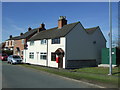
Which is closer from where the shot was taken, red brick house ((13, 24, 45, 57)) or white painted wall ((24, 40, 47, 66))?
white painted wall ((24, 40, 47, 66))

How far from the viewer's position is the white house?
25.2 m

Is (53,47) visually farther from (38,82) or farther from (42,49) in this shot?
(38,82)

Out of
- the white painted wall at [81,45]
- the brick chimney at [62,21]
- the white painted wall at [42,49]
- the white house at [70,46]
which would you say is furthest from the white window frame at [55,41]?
the brick chimney at [62,21]

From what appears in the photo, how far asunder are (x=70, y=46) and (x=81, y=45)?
2344 mm

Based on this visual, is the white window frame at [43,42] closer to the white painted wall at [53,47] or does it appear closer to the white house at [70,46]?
the white house at [70,46]

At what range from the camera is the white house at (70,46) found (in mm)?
25234

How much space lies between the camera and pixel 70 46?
1003 inches

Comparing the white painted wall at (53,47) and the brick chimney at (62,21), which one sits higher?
the brick chimney at (62,21)

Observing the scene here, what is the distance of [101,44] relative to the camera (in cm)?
3009

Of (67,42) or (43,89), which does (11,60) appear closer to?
(67,42)

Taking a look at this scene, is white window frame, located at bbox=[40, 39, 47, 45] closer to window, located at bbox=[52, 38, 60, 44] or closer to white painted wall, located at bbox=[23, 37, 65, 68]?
white painted wall, located at bbox=[23, 37, 65, 68]

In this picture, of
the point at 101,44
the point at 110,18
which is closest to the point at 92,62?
the point at 101,44

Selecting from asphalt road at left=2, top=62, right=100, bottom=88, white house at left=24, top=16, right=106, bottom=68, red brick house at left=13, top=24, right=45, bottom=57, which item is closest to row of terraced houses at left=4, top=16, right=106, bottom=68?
white house at left=24, top=16, right=106, bottom=68

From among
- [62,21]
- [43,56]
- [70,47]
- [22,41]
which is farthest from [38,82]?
[22,41]
